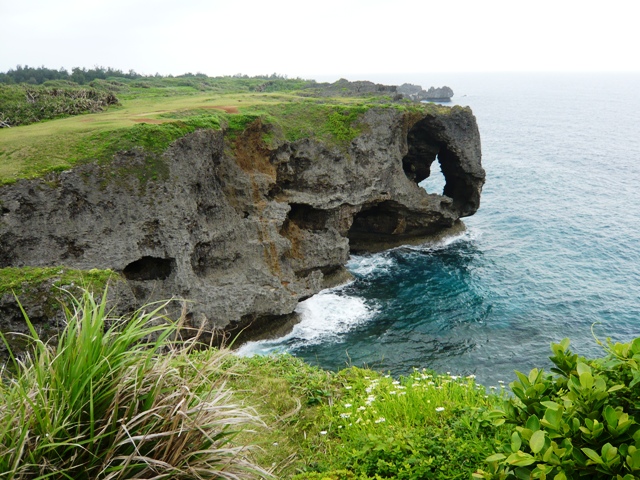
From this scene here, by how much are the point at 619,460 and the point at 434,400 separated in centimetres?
517

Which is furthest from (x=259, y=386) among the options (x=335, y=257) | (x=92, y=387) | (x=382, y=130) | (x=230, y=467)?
(x=382, y=130)

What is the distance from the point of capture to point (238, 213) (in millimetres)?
28422

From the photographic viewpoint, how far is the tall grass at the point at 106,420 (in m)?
4.17

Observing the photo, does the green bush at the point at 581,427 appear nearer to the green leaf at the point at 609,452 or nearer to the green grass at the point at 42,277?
the green leaf at the point at 609,452

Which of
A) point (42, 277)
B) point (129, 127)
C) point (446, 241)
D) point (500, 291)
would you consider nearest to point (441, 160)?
point (446, 241)

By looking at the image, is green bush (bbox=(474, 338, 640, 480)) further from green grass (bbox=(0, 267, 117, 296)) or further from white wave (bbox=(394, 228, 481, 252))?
white wave (bbox=(394, 228, 481, 252))

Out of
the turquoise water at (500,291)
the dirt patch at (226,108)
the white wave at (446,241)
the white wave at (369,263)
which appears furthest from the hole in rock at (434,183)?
the dirt patch at (226,108)

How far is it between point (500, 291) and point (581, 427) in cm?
3076

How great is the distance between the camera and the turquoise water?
26.0 m

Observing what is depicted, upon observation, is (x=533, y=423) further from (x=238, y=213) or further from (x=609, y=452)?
(x=238, y=213)

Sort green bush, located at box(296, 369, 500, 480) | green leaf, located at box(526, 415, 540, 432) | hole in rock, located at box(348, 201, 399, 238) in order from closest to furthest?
green leaf, located at box(526, 415, 540, 432) → green bush, located at box(296, 369, 500, 480) → hole in rock, located at box(348, 201, 399, 238)

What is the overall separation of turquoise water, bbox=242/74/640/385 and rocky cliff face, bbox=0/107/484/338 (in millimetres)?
2753

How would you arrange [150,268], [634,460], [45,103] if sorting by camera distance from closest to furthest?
[634,460] → [150,268] → [45,103]

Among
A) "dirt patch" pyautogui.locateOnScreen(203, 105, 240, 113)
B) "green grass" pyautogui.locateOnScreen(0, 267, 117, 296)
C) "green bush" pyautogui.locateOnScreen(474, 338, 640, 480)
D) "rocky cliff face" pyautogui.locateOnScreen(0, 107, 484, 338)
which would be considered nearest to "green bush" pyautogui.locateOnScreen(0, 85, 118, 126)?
"dirt patch" pyautogui.locateOnScreen(203, 105, 240, 113)
